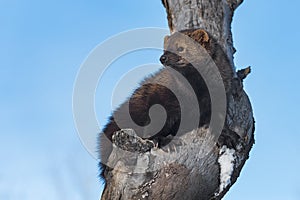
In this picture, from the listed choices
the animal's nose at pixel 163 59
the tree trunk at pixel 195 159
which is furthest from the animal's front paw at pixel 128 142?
the animal's nose at pixel 163 59

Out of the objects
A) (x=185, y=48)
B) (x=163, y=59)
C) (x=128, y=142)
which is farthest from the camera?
(x=163, y=59)

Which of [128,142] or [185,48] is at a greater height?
[185,48]

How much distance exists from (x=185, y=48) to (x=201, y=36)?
0.82 feet

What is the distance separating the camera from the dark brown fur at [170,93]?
2869 mm

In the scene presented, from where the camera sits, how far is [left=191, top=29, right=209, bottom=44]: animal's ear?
2.91 metres

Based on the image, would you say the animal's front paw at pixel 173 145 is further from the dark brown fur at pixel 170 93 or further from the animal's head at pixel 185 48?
the animal's head at pixel 185 48

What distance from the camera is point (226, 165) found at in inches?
102

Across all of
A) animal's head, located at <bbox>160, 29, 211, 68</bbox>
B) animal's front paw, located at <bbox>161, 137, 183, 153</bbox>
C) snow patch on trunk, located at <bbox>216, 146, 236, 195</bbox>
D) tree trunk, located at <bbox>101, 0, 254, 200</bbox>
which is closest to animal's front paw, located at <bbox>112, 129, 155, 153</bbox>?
tree trunk, located at <bbox>101, 0, 254, 200</bbox>

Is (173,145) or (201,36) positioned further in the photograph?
(201,36)

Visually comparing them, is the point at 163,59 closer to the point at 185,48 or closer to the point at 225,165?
the point at 185,48

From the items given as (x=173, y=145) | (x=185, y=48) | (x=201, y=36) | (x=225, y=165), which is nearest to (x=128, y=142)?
(x=173, y=145)

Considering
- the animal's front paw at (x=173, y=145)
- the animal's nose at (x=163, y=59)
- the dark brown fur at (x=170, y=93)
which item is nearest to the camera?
the animal's front paw at (x=173, y=145)

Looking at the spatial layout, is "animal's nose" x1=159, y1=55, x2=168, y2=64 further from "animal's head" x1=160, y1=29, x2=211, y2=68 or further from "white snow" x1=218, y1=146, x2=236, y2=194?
"white snow" x1=218, y1=146, x2=236, y2=194

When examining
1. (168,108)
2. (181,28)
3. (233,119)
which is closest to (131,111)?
(168,108)
